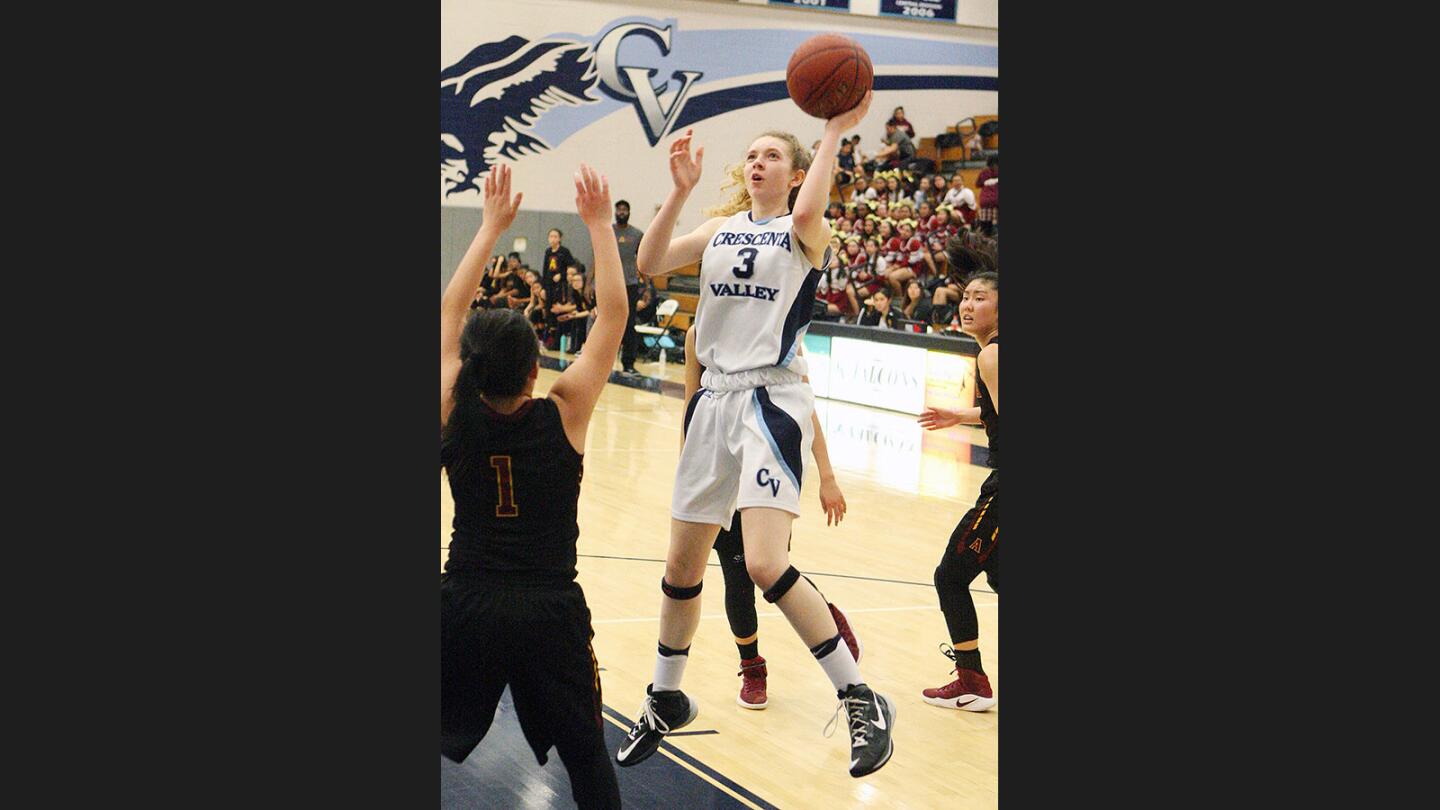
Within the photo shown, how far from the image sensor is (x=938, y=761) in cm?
451

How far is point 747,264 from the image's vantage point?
4.21m

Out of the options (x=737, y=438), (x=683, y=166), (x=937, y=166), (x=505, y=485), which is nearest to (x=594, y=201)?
(x=505, y=485)

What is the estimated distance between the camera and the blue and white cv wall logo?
793 inches

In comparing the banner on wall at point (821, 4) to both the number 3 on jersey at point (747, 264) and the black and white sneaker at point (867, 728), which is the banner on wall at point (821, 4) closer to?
the number 3 on jersey at point (747, 264)

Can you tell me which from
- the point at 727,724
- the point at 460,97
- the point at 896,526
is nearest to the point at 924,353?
the point at 896,526

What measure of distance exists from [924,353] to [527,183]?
9.14 m

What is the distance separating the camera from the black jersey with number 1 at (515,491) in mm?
3055

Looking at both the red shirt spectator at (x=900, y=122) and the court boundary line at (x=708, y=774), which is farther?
the red shirt spectator at (x=900, y=122)

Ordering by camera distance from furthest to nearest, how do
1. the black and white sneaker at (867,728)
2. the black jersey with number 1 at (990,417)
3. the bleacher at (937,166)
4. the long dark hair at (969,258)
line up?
the bleacher at (937,166), the long dark hair at (969,258), the black jersey with number 1 at (990,417), the black and white sneaker at (867,728)

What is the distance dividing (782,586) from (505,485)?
1209 millimetres

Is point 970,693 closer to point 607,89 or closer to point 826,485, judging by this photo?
point 826,485

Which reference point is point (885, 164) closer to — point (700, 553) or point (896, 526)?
point (896, 526)

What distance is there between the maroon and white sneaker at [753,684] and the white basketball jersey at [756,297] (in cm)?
131

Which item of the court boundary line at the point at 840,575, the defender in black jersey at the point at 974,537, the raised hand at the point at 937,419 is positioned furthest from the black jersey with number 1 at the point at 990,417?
the court boundary line at the point at 840,575
